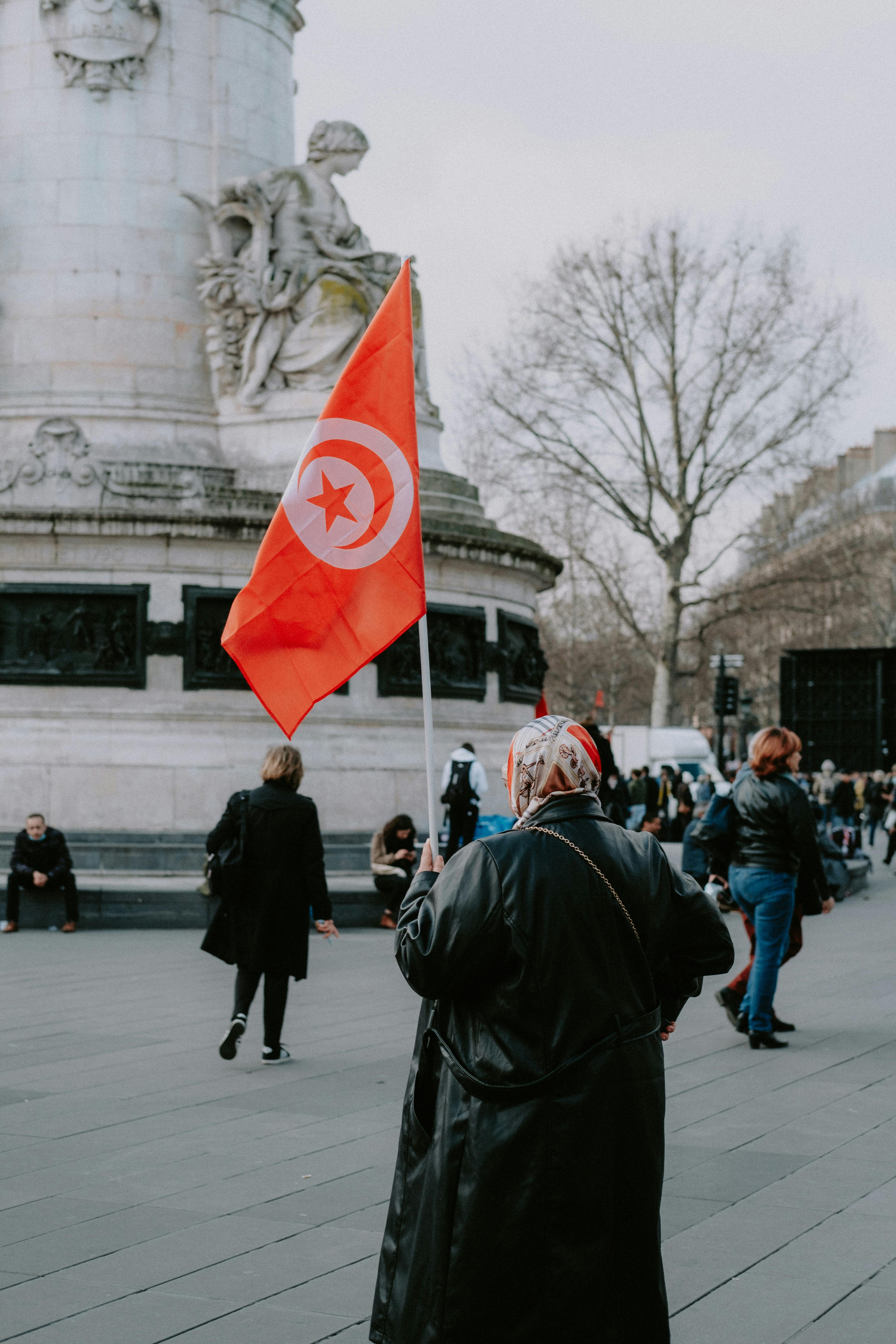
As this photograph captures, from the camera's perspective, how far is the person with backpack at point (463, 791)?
14.6 m

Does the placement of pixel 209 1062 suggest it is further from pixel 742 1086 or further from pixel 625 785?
pixel 625 785

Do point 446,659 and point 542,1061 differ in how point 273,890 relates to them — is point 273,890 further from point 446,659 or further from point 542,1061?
point 446,659

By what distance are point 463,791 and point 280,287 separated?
556cm

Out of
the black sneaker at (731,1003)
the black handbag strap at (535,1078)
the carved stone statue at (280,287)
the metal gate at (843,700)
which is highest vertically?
the carved stone statue at (280,287)

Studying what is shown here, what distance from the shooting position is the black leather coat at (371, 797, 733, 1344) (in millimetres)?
2975

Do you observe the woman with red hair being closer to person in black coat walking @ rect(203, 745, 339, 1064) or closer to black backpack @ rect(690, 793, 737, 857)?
black backpack @ rect(690, 793, 737, 857)

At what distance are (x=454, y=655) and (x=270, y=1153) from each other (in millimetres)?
10238

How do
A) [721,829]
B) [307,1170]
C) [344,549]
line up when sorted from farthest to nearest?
1. [721,829]
2. [307,1170]
3. [344,549]

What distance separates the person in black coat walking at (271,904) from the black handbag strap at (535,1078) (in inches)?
171

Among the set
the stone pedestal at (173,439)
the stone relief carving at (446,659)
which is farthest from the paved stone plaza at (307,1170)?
the stone relief carving at (446,659)

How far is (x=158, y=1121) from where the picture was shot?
246 inches

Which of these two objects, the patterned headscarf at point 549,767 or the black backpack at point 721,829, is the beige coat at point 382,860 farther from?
the patterned headscarf at point 549,767

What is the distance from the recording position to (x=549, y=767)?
3281mm

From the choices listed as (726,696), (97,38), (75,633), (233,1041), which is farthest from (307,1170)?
(726,696)
